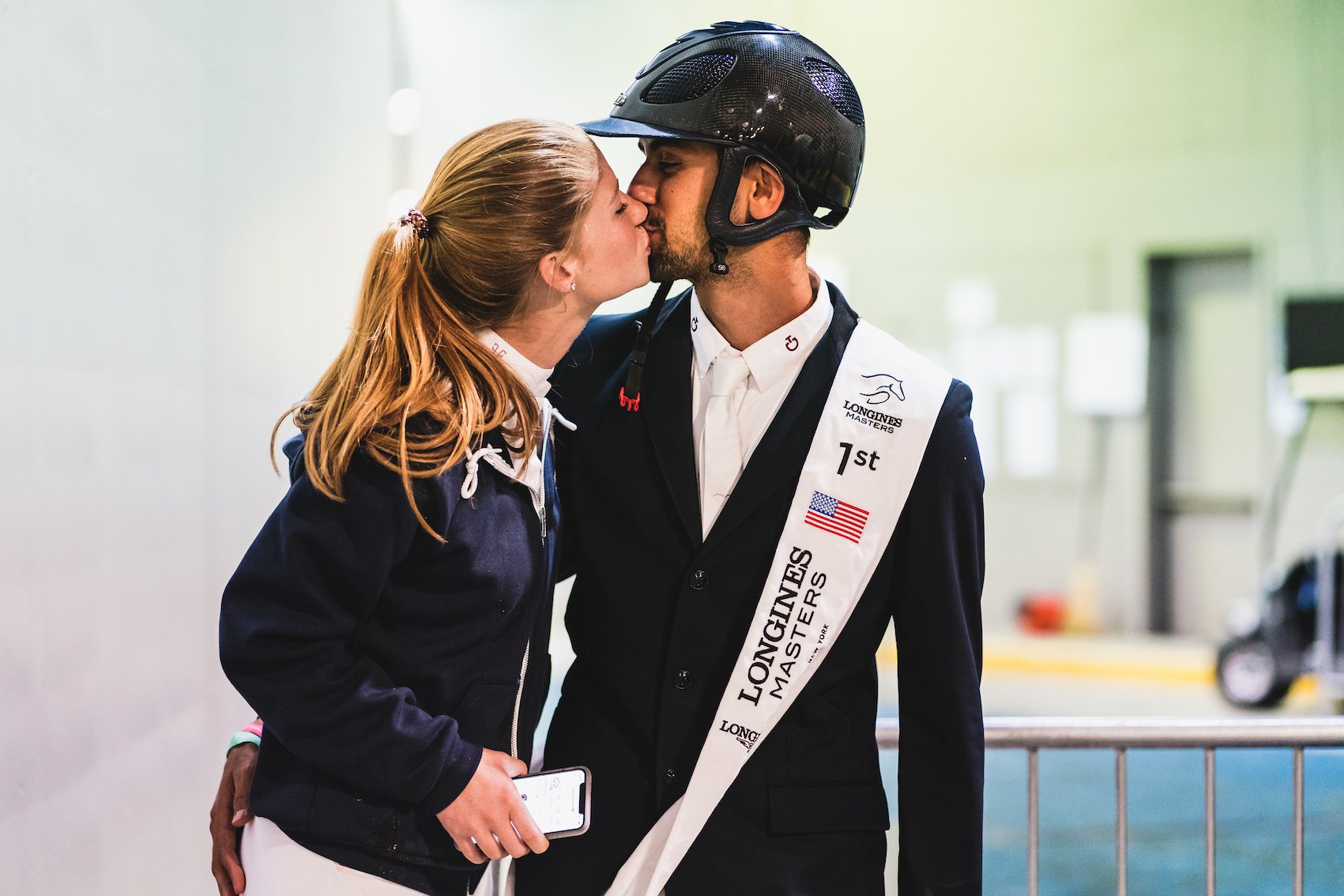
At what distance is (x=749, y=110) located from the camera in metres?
2.02

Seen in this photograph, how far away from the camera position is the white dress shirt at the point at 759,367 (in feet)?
6.60

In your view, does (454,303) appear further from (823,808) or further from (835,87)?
(823,808)

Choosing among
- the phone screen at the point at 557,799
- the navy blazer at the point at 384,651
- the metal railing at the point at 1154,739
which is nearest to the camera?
the navy blazer at the point at 384,651

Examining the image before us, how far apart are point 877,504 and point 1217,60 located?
8.99 m

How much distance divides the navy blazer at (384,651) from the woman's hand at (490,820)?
2cm

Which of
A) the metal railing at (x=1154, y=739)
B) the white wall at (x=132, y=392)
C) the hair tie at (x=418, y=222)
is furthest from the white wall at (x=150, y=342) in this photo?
the metal railing at (x=1154, y=739)

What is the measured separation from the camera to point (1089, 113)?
9.52 m

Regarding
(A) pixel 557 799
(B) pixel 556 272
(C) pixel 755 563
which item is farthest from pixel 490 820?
(B) pixel 556 272

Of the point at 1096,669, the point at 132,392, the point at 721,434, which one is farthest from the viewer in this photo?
the point at 1096,669

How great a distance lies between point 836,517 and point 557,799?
0.64m

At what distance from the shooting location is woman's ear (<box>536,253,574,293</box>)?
181 centimetres

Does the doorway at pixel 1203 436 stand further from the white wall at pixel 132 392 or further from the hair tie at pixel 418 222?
the hair tie at pixel 418 222

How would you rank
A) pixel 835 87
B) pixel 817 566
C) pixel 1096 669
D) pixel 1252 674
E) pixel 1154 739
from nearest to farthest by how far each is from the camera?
pixel 817 566 < pixel 835 87 < pixel 1154 739 < pixel 1252 674 < pixel 1096 669

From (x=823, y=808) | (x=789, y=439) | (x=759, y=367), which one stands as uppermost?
(x=759, y=367)
